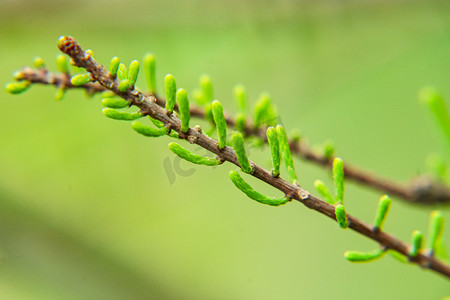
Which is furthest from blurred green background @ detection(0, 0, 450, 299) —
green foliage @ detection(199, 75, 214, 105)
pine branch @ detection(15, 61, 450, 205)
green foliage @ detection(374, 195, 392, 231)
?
green foliage @ detection(374, 195, 392, 231)

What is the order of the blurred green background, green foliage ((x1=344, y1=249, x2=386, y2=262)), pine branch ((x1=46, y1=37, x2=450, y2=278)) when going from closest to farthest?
pine branch ((x1=46, y1=37, x2=450, y2=278))
green foliage ((x1=344, y1=249, x2=386, y2=262))
the blurred green background

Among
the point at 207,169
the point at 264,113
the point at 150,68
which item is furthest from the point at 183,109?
the point at 207,169

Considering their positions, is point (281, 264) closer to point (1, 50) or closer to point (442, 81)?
point (442, 81)

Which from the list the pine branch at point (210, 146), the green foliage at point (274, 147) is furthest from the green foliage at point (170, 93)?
the green foliage at point (274, 147)

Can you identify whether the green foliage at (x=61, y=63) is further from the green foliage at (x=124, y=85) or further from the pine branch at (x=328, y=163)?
the green foliage at (x=124, y=85)

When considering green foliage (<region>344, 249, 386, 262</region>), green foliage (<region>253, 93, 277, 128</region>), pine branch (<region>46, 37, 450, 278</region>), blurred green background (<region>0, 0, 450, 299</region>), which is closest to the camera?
pine branch (<region>46, 37, 450, 278</region>)

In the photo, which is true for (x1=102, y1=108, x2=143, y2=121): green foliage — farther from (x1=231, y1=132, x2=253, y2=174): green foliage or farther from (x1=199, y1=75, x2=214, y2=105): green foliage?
(x1=199, y1=75, x2=214, y2=105): green foliage
